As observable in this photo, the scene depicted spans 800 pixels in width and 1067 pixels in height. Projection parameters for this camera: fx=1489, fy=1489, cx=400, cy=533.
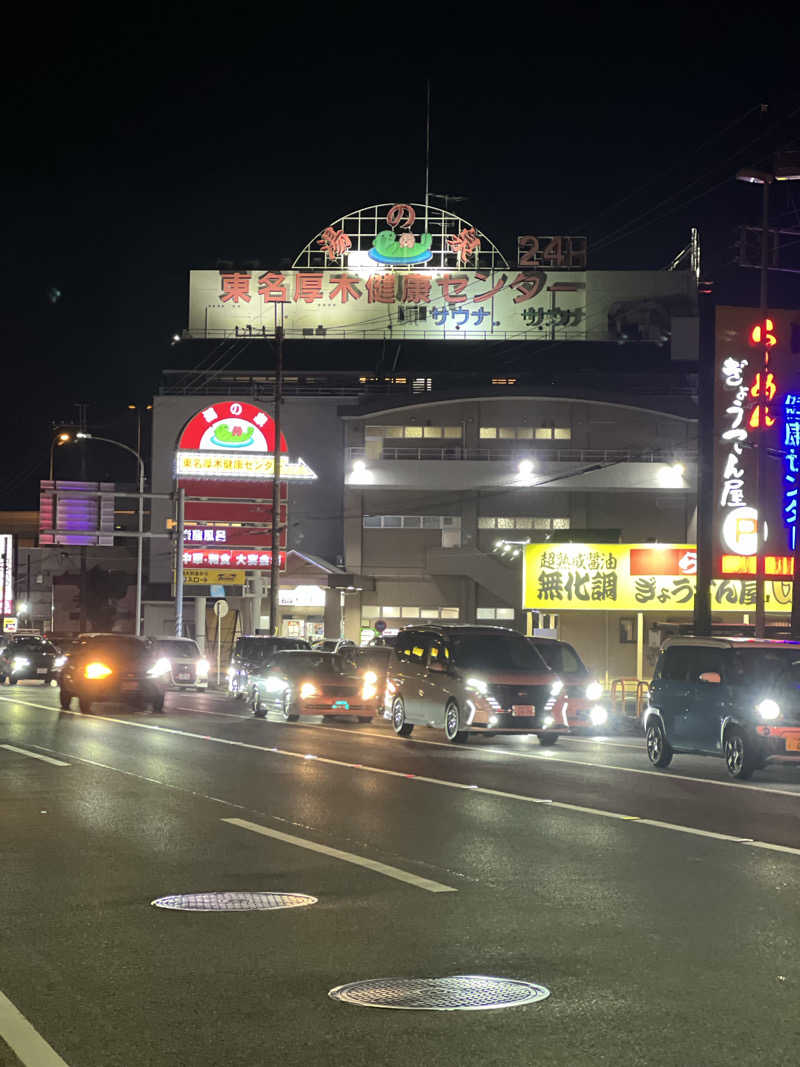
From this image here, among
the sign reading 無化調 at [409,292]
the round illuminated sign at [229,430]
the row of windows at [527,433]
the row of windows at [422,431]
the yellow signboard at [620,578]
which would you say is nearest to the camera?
the yellow signboard at [620,578]

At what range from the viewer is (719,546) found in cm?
3600

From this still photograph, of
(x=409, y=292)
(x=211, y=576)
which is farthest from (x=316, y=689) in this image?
(x=409, y=292)

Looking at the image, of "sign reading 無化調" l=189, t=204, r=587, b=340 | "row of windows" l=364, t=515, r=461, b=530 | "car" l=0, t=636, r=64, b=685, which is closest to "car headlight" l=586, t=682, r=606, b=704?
"car" l=0, t=636, r=64, b=685

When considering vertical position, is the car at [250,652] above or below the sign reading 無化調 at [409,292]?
below

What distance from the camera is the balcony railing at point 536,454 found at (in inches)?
2798

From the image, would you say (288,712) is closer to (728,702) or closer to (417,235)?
(728,702)

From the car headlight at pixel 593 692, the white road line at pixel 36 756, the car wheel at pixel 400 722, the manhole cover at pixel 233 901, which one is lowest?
the white road line at pixel 36 756

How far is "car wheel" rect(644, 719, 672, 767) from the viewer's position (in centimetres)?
2044

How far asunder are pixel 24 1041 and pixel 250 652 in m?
34.3

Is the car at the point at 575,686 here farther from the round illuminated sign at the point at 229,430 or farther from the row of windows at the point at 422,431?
the row of windows at the point at 422,431

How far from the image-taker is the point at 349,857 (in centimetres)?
1153

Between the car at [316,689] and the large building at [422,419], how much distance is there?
84.4 feet

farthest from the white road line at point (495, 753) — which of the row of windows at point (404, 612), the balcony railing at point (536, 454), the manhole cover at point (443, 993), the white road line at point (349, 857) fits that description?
the balcony railing at point (536, 454)

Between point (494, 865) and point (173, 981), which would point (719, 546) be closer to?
point (494, 865)
